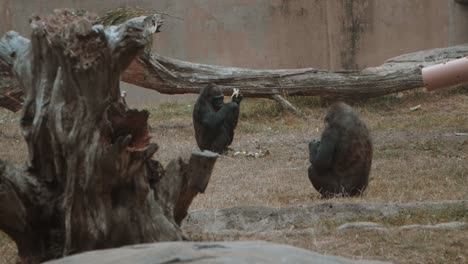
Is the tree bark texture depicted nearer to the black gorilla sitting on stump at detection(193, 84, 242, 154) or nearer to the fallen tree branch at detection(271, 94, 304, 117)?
the fallen tree branch at detection(271, 94, 304, 117)

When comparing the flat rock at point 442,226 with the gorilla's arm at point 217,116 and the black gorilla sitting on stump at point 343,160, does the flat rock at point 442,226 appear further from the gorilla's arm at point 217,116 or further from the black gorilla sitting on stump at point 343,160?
the gorilla's arm at point 217,116

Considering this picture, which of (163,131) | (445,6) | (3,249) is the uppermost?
(445,6)

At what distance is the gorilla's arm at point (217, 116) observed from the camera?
11211mm

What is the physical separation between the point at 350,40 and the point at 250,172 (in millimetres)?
7178

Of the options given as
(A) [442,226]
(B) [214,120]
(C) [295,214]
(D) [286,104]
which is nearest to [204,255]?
(A) [442,226]

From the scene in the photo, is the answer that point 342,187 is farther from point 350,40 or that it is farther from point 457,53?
point 350,40

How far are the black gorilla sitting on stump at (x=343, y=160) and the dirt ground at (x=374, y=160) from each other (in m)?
0.18

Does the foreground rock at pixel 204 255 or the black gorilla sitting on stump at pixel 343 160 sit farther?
the black gorilla sitting on stump at pixel 343 160

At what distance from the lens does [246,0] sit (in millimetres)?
16562

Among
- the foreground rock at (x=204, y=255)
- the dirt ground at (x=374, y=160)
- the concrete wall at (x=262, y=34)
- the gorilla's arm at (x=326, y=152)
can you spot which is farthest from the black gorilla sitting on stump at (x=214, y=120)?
the foreground rock at (x=204, y=255)

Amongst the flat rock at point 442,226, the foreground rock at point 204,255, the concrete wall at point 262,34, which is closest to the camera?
the foreground rock at point 204,255

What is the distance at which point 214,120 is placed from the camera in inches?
442

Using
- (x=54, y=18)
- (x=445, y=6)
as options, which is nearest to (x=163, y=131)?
(x=445, y=6)

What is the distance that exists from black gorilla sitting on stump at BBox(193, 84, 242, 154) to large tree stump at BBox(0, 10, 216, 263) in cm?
629
